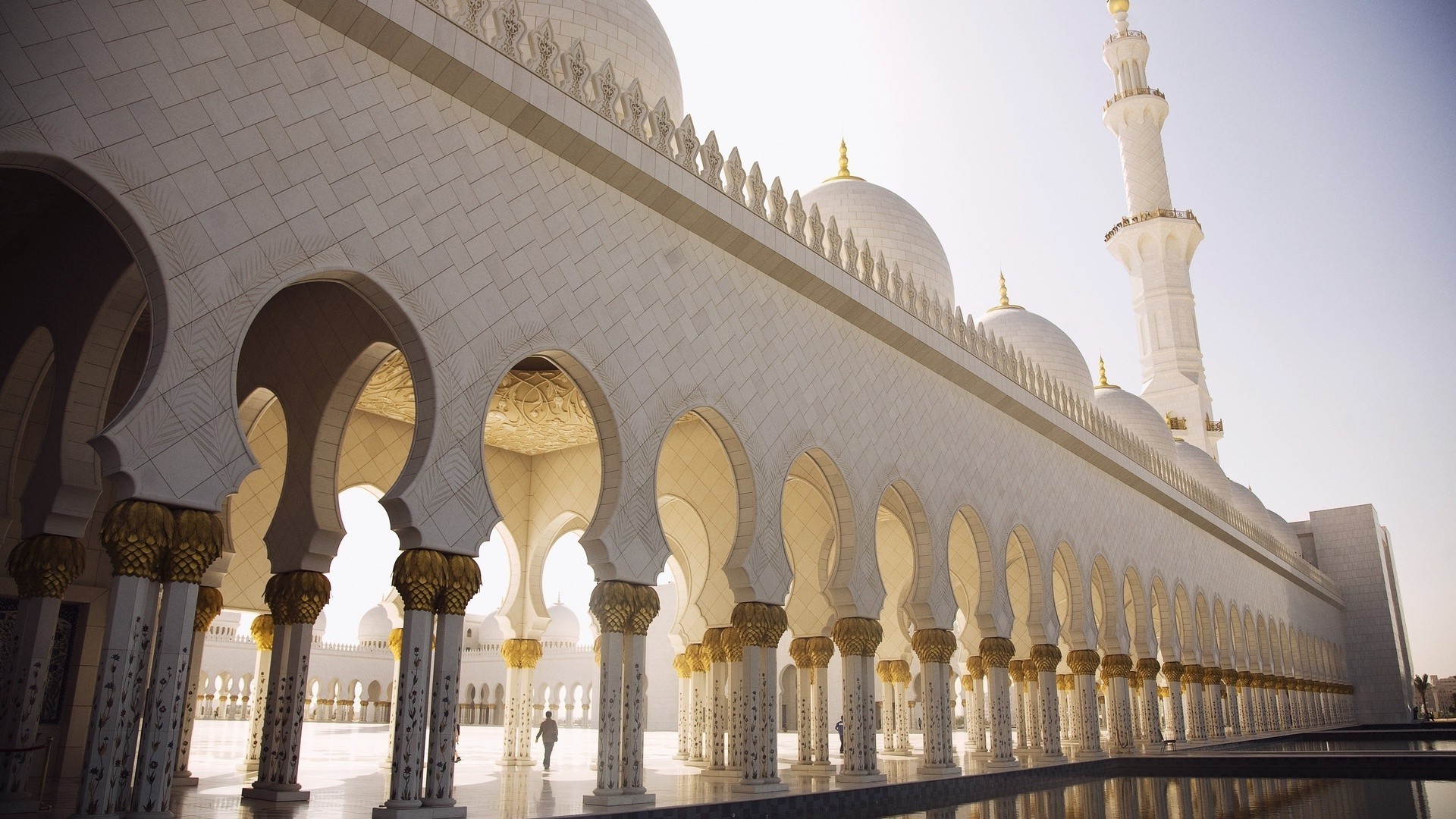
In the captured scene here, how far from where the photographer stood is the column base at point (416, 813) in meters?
Answer: 4.85

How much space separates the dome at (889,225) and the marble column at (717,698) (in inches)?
188

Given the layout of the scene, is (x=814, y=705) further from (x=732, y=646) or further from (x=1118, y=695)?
(x=1118, y=695)

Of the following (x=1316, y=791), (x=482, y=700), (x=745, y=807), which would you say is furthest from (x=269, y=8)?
(x=482, y=700)

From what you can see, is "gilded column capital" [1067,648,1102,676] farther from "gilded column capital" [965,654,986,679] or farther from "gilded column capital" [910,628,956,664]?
"gilded column capital" [910,628,956,664]

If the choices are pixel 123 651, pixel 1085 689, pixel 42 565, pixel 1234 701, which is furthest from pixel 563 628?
pixel 123 651

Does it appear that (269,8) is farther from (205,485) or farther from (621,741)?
(621,741)

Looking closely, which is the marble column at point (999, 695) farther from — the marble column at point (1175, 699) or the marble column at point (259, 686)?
the marble column at point (259, 686)

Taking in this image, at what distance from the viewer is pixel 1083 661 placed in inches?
483

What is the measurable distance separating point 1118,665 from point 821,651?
5.61 metres

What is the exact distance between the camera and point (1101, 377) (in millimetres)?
19734

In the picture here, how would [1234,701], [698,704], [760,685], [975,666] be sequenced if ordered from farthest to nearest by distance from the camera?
1. [1234,701]
2. [975,666]
3. [698,704]
4. [760,685]

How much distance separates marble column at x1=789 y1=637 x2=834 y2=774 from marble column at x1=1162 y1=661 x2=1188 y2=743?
25.0 feet

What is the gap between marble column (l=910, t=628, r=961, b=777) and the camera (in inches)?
351

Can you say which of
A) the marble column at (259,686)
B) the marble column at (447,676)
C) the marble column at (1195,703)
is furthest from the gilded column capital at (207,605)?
the marble column at (1195,703)
